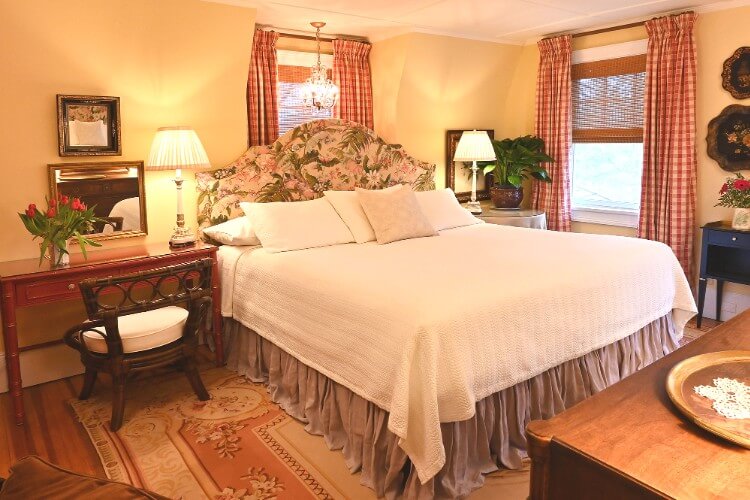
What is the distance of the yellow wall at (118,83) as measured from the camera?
10.3ft

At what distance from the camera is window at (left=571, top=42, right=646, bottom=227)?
4.80m

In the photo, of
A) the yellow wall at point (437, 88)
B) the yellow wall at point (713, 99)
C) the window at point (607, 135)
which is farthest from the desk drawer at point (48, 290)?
the yellow wall at point (713, 99)

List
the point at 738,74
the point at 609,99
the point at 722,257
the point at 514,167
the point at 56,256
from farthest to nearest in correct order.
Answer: the point at 514,167, the point at 609,99, the point at 722,257, the point at 738,74, the point at 56,256

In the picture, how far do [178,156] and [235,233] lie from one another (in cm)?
59

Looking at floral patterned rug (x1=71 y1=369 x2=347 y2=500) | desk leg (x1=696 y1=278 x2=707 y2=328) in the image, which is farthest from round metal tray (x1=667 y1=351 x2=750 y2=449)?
desk leg (x1=696 y1=278 x2=707 y2=328)

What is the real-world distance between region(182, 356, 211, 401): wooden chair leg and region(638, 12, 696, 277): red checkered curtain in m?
3.72

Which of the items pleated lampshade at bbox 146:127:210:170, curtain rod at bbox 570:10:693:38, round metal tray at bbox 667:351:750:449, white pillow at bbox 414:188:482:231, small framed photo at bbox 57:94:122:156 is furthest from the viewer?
curtain rod at bbox 570:10:693:38

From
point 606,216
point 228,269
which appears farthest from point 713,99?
point 228,269

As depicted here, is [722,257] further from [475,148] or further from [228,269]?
[228,269]

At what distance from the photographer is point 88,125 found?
3.36 meters

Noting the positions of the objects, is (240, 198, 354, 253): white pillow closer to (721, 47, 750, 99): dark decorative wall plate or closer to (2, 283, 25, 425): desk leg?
(2, 283, 25, 425): desk leg

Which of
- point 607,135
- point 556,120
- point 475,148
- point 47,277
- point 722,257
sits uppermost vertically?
point 556,120

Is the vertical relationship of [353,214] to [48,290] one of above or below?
above

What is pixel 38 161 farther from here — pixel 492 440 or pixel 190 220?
pixel 492 440
